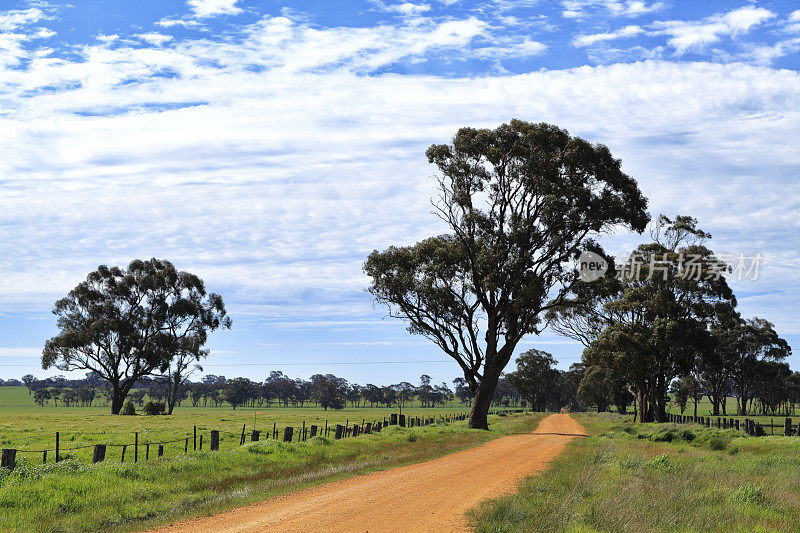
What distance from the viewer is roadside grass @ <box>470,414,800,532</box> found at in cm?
1138

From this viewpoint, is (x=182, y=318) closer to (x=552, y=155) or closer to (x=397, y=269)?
(x=397, y=269)

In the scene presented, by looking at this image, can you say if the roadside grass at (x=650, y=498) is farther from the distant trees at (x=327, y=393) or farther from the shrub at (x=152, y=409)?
the distant trees at (x=327, y=393)

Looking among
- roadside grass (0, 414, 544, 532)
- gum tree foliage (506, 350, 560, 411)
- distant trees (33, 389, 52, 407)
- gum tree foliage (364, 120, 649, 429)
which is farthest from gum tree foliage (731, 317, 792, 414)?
distant trees (33, 389, 52, 407)

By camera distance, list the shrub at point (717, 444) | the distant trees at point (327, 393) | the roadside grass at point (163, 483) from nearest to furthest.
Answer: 1. the roadside grass at point (163, 483)
2. the shrub at point (717, 444)
3. the distant trees at point (327, 393)

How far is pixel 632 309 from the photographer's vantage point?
53906 millimetres

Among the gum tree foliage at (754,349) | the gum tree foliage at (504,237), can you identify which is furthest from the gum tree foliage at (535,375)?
the gum tree foliage at (504,237)

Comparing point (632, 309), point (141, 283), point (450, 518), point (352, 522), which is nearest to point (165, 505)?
point (352, 522)

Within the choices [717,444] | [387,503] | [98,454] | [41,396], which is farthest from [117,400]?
[41,396]

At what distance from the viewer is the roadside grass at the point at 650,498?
1138 centimetres

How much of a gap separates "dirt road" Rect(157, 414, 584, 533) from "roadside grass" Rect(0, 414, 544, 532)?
3.09 feet

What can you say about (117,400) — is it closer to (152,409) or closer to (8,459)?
(152,409)

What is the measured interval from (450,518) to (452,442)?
18123 mm

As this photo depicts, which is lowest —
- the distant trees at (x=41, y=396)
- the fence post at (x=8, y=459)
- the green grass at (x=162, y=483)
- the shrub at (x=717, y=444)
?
the distant trees at (x=41, y=396)

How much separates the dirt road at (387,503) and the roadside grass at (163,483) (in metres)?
0.94
